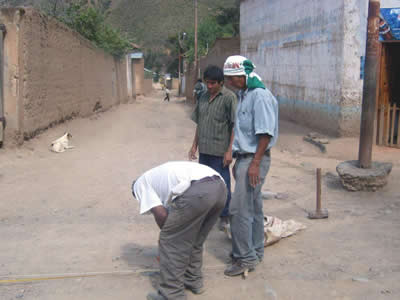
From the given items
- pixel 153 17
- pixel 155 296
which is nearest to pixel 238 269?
pixel 155 296

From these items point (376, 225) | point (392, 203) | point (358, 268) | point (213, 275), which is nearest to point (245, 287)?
point (213, 275)

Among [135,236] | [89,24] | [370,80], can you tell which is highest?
[89,24]

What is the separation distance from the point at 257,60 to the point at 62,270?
13345mm

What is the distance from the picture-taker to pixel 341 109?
364 inches

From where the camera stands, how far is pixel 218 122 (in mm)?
4535

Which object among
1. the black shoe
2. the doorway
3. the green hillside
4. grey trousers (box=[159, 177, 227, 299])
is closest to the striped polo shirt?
the black shoe

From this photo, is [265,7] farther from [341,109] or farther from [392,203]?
[392,203]

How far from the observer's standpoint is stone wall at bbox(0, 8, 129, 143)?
7.86m

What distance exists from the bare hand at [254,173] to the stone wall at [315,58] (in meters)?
6.27

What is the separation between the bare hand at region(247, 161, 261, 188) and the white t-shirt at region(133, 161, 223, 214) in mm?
492

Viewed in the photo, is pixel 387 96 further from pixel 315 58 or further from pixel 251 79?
pixel 251 79

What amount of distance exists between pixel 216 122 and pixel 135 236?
1.47 meters

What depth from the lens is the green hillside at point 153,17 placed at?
212 feet

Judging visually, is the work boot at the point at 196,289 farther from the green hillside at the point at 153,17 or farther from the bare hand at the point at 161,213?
the green hillside at the point at 153,17
